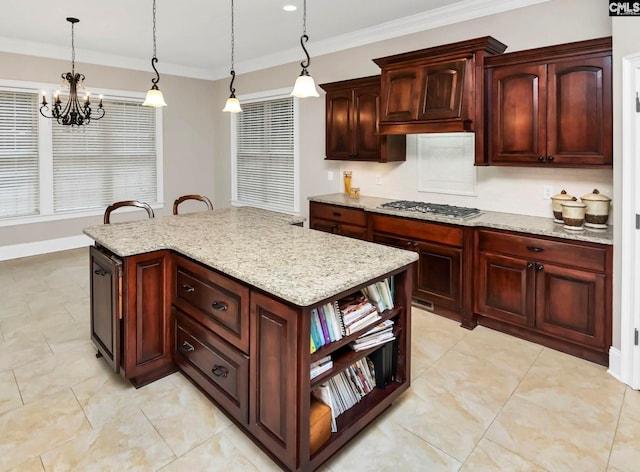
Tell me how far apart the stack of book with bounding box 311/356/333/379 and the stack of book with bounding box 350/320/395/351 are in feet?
0.61

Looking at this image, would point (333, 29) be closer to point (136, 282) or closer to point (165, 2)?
point (165, 2)

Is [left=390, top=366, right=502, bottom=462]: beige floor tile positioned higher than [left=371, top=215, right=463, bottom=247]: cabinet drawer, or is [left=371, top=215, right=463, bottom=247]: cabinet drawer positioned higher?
[left=371, top=215, right=463, bottom=247]: cabinet drawer

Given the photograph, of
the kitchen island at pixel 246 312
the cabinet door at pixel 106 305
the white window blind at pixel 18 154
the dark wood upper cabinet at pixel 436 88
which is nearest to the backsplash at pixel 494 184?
the dark wood upper cabinet at pixel 436 88

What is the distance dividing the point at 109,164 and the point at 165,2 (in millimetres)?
3152

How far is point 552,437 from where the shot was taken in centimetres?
208

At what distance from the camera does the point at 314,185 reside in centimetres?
551

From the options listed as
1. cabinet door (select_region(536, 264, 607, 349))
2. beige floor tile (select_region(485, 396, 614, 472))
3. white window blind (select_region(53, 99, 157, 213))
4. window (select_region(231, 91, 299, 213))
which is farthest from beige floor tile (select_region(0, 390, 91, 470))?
white window blind (select_region(53, 99, 157, 213))

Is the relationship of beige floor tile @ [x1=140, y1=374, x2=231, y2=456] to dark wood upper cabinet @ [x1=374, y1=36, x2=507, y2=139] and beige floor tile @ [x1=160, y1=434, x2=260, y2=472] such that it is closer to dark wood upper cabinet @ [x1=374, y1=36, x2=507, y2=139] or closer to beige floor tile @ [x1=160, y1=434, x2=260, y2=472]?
beige floor tile @ [x1=160, y1=434, x2=260, y2=472]

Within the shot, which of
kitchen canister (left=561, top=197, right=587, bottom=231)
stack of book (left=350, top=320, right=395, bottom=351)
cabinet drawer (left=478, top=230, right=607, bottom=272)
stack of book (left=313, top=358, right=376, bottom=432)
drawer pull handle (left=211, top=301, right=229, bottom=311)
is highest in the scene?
kitchen canister (left=561, top=197, right=587, bottom=231)

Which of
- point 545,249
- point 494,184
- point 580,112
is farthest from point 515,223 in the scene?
point 580,112

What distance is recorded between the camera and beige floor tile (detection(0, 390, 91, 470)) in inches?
76.6

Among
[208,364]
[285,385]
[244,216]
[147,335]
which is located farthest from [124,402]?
[244,216]

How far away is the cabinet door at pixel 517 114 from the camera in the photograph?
3.04m

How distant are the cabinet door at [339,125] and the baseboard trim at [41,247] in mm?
3591
